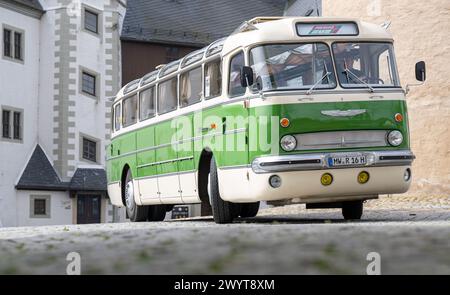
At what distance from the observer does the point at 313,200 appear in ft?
42.9

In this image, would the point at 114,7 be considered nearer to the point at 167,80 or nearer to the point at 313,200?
the point at 167,80

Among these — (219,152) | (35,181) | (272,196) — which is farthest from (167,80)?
(35,181)

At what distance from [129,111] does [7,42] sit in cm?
2402

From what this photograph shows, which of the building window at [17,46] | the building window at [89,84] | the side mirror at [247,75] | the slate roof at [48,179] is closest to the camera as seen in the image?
the side mirror at [247,75]

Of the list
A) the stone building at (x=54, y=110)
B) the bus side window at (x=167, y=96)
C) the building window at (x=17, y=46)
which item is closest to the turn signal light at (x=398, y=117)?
the bus side window at (x=167, y=96)

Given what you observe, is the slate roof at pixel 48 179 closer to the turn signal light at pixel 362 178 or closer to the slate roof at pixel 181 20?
the slate roof at pixel 181 20

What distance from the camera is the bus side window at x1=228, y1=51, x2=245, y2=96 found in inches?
536

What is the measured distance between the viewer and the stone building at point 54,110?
136 ft

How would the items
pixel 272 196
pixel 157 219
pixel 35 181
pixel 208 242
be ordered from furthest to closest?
pixel 35 181 < pixel 157 219 < pixel 272 196 < pixel 208 242

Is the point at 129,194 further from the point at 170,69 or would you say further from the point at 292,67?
the point at 292,67

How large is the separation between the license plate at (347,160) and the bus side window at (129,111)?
713 cm

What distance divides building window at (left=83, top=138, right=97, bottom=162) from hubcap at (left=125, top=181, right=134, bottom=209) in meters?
24.8

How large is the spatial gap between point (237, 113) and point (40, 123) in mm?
31152

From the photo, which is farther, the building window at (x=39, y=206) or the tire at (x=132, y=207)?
the building window at (x=39, y=206)
